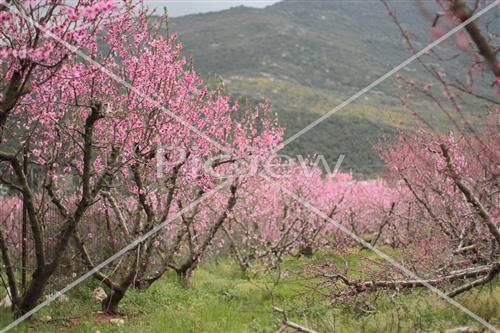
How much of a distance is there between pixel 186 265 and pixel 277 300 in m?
2.60

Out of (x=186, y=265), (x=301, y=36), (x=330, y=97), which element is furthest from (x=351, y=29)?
(x=186, y=265)

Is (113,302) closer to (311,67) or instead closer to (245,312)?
(245,312)

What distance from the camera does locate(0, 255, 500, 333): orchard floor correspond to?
6.33 meters

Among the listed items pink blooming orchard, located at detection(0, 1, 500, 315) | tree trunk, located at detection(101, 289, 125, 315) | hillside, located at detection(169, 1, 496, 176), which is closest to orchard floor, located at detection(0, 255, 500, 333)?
tree trunk, located at detection(101, 289, 125, 315)

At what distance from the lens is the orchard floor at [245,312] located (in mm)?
6329

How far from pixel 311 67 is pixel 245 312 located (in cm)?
12580

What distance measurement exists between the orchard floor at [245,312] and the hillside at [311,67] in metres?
46.0

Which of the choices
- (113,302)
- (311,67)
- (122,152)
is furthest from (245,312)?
(311,67)

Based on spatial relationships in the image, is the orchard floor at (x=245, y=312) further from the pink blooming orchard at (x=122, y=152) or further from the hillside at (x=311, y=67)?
the hillside at (x=311, y=67)

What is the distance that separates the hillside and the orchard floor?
45950 millimetres

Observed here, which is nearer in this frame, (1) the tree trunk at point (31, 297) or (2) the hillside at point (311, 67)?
(1) the tree trunk at point (31, 297)

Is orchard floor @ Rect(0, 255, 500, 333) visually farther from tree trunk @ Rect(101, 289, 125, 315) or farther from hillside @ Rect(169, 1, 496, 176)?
hillside @ Rect(169, 1, 496, 176)

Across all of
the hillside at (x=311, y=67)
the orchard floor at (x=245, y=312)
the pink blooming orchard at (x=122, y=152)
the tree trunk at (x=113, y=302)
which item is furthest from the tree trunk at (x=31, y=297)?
the hillside at (x=311, y=67)

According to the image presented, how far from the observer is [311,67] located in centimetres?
13025
